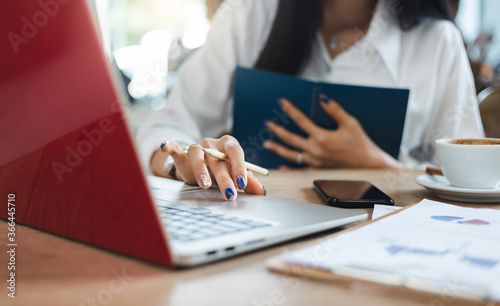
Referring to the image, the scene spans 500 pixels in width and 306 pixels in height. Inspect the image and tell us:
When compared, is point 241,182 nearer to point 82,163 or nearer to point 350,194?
point 350,194

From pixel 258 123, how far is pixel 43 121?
30.8 inches

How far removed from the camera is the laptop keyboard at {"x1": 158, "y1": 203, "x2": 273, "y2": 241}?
0.36m

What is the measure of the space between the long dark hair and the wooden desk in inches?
40.8

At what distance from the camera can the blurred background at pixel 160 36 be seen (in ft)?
12.9

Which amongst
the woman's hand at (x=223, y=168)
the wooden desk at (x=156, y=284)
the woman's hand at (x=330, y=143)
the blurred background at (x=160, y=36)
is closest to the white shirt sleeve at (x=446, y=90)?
the woman's hand at (x=330, y=143)

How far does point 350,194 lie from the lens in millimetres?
617

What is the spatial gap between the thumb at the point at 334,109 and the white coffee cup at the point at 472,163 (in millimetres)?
390

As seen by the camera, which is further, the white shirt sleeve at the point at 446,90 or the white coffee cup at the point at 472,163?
the white shirt sleeve at the point at 446,90

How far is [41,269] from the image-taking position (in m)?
0.32

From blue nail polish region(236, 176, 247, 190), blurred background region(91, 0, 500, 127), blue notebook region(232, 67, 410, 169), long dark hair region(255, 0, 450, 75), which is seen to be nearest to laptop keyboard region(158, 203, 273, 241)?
blue nail polish region(236, 176, 247, 190)

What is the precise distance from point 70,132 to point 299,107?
0.79m

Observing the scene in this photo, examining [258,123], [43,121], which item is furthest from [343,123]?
[43,121]

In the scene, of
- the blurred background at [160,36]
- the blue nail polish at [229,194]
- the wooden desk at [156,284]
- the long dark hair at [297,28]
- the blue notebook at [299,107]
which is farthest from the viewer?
the blurred background at [160,36]

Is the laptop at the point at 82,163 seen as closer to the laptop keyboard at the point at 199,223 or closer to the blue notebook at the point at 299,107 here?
the laptop keyboard at the point at 199,223
